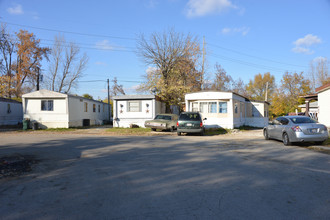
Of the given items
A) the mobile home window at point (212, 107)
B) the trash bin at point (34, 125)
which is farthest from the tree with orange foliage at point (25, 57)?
the mobile home window at point (212, 107)

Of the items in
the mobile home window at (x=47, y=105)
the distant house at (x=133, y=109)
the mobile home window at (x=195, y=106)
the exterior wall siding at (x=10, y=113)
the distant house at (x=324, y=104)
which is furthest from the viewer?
the exterior wall siding at (x=10, y=113)

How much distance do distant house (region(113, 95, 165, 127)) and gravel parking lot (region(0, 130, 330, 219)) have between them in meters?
16.4

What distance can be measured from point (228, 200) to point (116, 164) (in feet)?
13.6

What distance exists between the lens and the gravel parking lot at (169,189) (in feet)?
12.9

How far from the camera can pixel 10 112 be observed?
30.3 metres

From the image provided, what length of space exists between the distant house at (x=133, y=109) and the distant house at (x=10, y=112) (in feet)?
46.8

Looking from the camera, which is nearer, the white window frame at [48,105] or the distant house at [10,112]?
the white window frame at [48,105]

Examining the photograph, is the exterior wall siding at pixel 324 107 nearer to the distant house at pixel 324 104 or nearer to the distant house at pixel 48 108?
the distant house at pixel 324 104

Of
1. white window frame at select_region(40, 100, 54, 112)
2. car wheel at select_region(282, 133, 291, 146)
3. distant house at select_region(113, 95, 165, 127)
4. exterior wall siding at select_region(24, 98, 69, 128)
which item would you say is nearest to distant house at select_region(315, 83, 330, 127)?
car wheel at select_region(282, 133, 291, 146)

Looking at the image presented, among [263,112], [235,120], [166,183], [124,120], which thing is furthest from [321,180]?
[263,112]

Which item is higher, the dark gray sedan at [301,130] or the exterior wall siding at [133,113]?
the exterior wall siding at [133,113]

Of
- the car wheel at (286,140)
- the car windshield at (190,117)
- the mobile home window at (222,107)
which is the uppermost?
the mobile home window at (222,107)

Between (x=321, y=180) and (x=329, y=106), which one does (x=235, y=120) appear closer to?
(x=329, y=106)

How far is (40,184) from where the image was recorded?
5.59 meters
